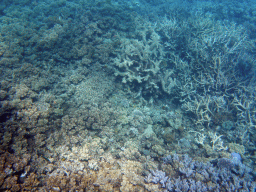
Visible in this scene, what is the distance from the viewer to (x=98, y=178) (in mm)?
2934

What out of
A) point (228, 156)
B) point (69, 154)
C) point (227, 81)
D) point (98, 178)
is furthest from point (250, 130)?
point (69, 154)

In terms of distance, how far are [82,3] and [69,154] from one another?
9.92 meters

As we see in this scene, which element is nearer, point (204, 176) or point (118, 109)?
point (204, 176)

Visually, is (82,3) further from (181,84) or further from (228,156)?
(228,156)

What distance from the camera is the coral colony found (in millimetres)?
3131

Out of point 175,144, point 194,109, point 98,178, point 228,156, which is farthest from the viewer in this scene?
point 194,109

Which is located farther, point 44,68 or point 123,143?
point 44,68

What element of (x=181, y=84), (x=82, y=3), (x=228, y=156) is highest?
(x=82, y=3)

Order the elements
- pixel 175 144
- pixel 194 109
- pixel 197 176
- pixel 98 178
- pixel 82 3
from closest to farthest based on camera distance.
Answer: pixel 98 178, pixel 197 176, pixel 175 144, pixel 194 109, pixel 82 3

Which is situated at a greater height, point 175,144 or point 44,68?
point 44,68

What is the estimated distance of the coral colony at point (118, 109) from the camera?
3.13 m

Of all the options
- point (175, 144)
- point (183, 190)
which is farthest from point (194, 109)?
point (183, 190)

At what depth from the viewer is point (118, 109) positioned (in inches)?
194

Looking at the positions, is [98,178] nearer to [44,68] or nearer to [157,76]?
[157,76]
